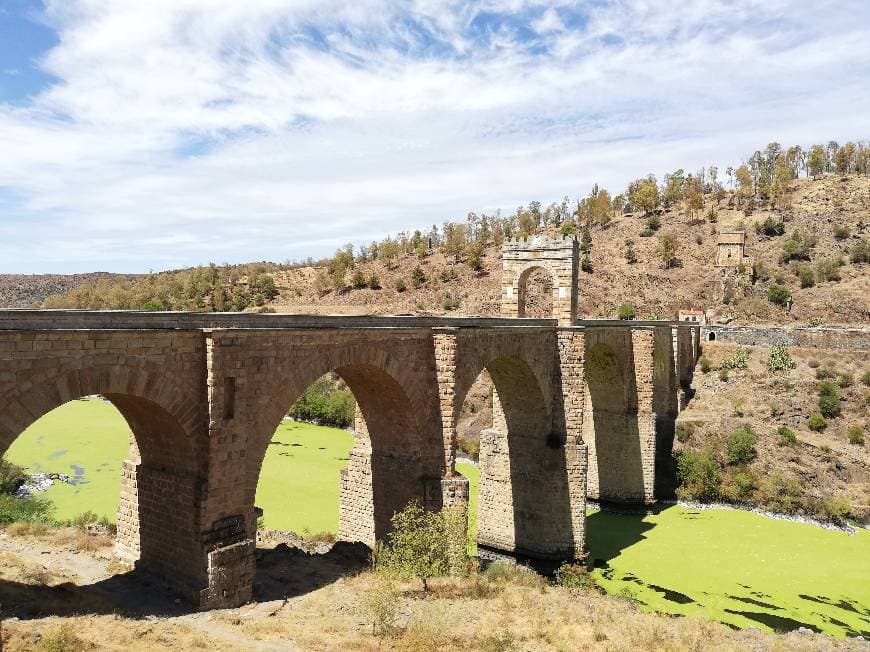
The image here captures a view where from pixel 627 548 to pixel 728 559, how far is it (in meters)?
3.60

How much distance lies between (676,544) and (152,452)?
68.0ft

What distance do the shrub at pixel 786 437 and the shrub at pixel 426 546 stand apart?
2419 cm

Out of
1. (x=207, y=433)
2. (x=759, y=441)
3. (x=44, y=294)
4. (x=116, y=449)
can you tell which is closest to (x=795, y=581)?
(x=759, y=441)

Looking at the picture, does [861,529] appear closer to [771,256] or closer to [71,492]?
[71,492]

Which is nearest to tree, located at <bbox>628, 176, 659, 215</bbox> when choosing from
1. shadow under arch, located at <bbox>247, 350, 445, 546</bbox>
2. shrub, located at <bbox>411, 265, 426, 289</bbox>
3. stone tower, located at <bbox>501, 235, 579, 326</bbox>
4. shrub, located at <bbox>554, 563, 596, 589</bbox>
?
shrub, located at <bbox>411, 265, 426, 289</bbox>

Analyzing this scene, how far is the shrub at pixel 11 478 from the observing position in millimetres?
25438

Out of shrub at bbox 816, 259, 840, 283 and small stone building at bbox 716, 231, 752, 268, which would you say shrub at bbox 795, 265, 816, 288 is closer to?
shrub at bbox 816, 259, 840, 283

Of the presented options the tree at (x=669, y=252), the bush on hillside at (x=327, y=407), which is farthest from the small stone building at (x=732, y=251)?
the bush on hillside at (x=327, y=407)

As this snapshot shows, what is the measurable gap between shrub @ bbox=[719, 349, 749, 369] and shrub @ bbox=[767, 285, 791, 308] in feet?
66.1

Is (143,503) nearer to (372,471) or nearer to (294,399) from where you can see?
(294,399)

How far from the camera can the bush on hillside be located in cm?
4397

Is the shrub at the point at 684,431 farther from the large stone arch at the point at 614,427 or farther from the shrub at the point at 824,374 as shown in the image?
the shrub at the point at 824,374

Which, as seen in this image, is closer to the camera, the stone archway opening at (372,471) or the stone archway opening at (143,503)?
the stone archway opening at (143,503)

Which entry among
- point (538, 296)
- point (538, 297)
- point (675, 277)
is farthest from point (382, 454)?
point (675, 277)
